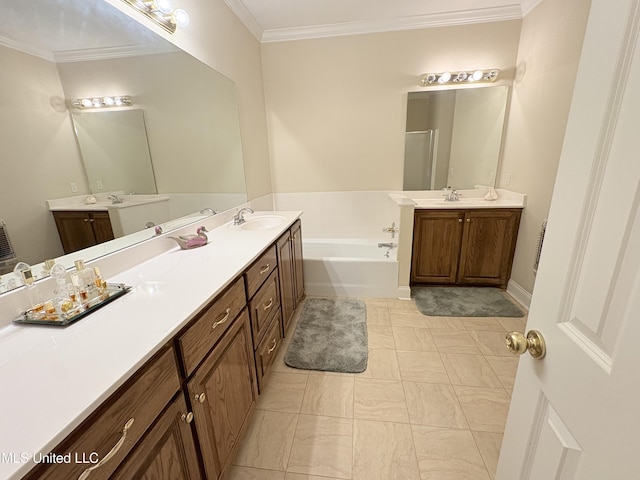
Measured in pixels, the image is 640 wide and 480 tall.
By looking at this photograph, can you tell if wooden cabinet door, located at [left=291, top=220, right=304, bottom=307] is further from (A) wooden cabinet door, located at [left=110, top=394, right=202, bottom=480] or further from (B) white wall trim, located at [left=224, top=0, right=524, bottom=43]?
(B) white wall trim, located at [left=224, top=0, right=524, bottom=43]

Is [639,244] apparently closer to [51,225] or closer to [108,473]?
[108,473]

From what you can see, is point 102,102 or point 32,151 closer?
point 32,151

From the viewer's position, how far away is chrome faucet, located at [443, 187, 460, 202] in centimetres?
295

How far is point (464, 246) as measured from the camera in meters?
2.67

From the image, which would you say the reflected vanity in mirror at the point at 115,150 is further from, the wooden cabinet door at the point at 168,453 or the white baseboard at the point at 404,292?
the white baseboard at the point at 404,292

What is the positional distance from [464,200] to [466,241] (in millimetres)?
531

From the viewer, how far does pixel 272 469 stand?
1252mm

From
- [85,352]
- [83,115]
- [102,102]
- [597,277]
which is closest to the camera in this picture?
[597,277]

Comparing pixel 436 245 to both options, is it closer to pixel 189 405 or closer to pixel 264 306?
pixel 264 306

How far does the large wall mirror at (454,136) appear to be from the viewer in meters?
2.78

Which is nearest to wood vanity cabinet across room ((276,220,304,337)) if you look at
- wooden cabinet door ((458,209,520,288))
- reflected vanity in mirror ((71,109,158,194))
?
reflected vanity in mirror ((71,109,158,194))

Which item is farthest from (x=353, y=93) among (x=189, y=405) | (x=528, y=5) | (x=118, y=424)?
(x=118, y=424)

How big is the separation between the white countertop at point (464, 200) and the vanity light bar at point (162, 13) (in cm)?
201

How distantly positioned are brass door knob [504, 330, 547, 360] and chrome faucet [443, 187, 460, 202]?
2593 millimetres
